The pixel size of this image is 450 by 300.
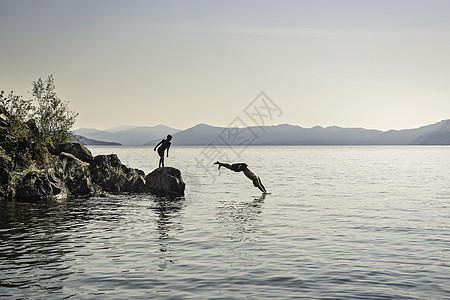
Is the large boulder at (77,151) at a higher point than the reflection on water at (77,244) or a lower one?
higher

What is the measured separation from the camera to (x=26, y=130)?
110ft

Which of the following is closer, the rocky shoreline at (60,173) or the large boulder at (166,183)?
the rocky shoreline at (60,173)

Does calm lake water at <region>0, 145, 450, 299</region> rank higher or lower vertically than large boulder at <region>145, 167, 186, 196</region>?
lower

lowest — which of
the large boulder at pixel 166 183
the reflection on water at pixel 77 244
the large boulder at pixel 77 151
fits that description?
the reflection on water at pixel 77 244

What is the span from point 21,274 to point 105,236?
19.8ft

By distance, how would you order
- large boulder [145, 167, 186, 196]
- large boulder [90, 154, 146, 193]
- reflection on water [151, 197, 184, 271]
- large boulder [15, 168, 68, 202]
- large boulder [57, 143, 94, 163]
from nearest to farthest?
reflection on water [151, 197, 184, 271]
large boulder [15, 168, 68, 202]
large boulder [145, 167, 186, 196]
large boulder [90, 154, 146, 193]
large boulder [57, 143, 94, 163]

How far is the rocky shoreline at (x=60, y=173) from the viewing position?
99.1 feet

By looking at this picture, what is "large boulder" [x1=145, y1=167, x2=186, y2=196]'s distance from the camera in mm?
36366

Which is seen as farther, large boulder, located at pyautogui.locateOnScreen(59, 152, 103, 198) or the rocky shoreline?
large boulder, located at pyautogui.locateOnScreen(59, 152, 103, 198)

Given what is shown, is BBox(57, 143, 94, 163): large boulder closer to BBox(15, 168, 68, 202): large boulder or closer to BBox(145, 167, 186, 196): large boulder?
BBox(145, 167, 186, 196): large boulder

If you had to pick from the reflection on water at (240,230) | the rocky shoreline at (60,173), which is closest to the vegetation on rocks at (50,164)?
the rocky shoreline at (60,173)

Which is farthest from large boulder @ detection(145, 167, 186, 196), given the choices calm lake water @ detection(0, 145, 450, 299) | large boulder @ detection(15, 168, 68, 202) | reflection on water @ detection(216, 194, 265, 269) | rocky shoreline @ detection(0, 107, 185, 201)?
large boulder @ detection(15, 168, 68, 202)

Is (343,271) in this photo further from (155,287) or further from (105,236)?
(105,236)

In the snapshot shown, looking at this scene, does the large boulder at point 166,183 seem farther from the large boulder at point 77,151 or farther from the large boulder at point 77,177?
the large boulder at point 77,151
